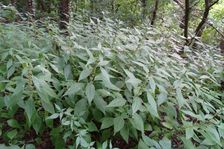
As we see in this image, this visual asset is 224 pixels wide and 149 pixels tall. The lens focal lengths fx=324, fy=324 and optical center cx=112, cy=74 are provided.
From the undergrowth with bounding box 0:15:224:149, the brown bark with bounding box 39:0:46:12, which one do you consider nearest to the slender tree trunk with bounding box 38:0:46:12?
the brown bark with bounding box 39:0:46:12

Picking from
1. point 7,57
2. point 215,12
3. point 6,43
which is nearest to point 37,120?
point 7,57

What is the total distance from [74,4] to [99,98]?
8374 mm

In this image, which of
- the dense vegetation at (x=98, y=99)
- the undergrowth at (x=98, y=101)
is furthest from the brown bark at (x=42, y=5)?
the undergrowth at (x=98, y=101)

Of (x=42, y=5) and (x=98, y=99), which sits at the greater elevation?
(x=98, y=99)

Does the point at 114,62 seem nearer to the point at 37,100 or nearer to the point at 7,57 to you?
the point at 37,100

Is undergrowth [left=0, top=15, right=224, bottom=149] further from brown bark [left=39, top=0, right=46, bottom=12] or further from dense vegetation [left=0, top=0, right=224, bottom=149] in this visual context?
brown bark [left=39, top=0, right=46, bottom=12]

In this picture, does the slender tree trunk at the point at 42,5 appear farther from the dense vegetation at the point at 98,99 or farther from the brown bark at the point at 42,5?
the dense vegetation at the point at 98,99

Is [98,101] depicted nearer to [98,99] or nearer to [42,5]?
[98,99]

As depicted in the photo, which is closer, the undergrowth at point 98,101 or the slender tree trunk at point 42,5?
the undergrowth at point 98,101

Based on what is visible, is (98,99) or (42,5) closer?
(98,99)

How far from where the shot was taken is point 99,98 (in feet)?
7.97

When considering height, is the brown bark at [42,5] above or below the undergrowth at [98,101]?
below

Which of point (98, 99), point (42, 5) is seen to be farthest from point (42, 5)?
point (98, 99)

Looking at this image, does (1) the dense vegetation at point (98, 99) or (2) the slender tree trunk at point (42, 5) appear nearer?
(1) the dense vegetation at point (98, 99)
